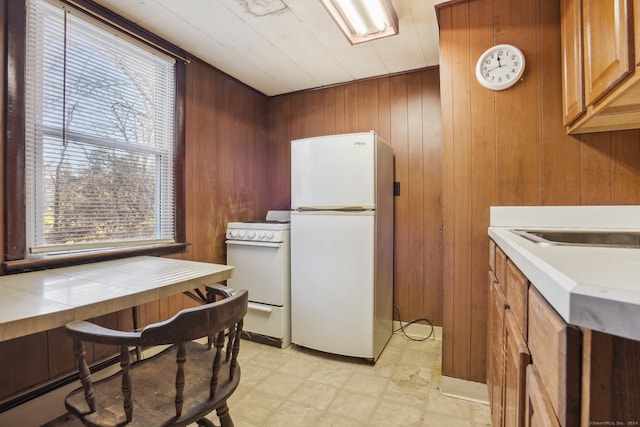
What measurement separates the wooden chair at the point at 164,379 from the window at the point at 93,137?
3.05 feet

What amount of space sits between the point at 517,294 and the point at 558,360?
0.41m

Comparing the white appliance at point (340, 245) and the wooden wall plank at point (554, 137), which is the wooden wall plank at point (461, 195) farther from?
the white appliance at point (340, 245)

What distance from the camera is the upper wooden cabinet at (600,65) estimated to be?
956mm

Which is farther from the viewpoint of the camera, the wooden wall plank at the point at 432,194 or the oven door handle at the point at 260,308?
the wooden wall plank at the point at 432,194

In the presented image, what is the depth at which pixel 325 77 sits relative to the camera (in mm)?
2783

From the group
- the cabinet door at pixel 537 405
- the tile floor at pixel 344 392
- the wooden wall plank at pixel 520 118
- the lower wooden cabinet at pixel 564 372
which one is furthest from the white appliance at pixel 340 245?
the cabinet door at pixel 537 405

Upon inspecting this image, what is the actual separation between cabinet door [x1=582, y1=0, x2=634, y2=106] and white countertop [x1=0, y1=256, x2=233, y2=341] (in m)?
1.71

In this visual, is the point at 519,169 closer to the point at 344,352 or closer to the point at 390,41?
the point at 390,41

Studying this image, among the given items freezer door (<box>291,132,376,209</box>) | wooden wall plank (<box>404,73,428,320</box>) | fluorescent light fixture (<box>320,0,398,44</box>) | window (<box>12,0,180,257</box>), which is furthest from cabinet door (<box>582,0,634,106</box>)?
window (<box>12,0,180,257</box>)

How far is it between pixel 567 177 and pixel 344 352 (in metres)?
1.67

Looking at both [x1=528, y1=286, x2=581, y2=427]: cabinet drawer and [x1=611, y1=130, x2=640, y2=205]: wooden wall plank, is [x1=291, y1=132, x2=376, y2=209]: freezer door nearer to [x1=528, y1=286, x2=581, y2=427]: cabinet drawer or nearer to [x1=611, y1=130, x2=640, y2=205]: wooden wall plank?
[x1=611, y1=130, x2=640, y2=205]: wooden wall plank

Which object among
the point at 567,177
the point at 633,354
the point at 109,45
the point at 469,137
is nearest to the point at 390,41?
the point at 469,137

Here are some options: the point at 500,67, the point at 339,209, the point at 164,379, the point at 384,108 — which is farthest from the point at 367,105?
the point at 164,379

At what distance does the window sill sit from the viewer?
56.2 inches
